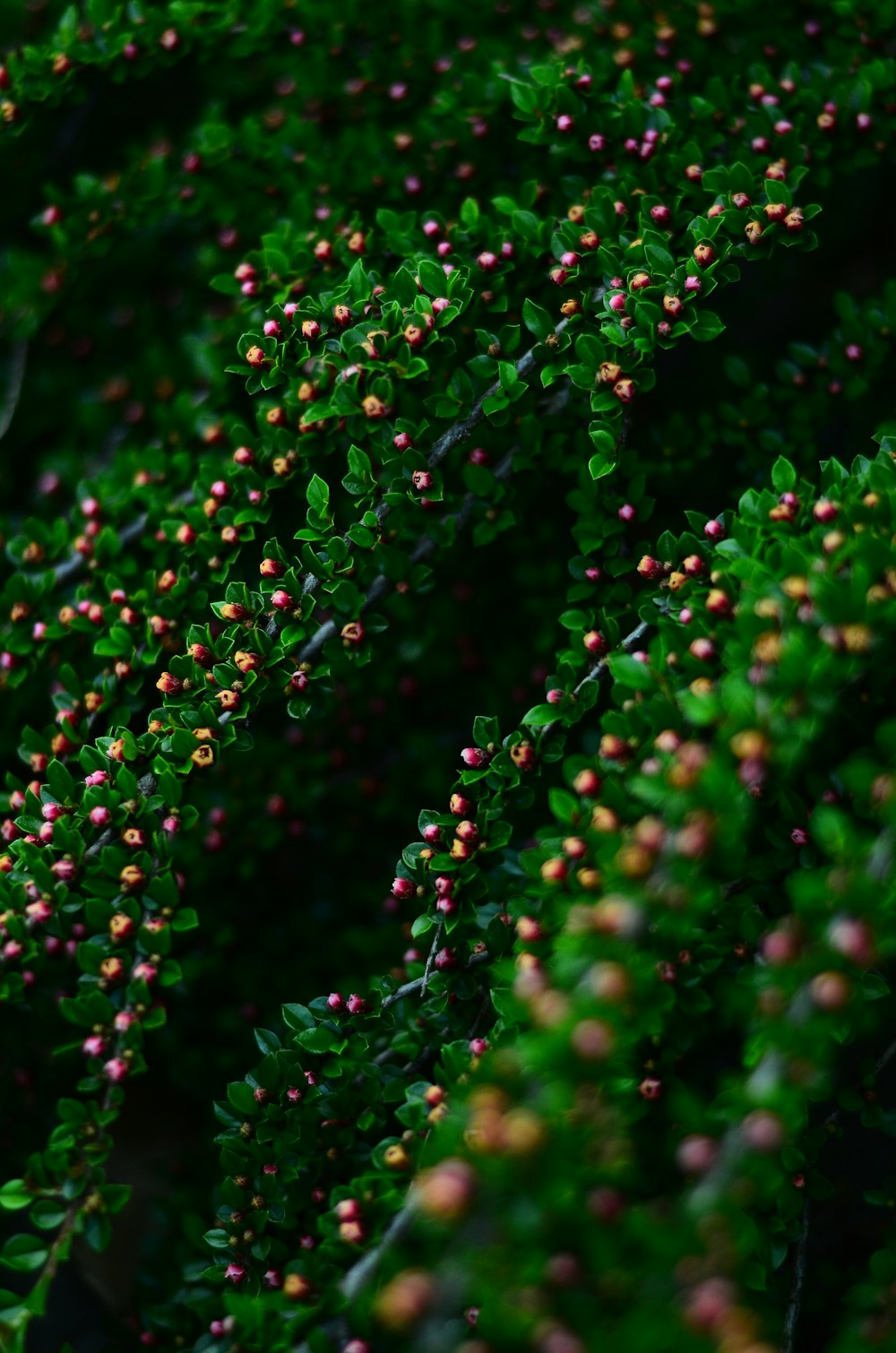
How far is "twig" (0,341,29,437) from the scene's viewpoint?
6.37 ft

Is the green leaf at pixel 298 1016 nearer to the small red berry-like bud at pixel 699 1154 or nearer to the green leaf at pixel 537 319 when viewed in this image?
the small red berry-like bud at pixel 699 1154

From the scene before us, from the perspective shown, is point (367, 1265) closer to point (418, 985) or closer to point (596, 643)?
point (418, 985)

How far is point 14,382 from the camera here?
1987 millimetres

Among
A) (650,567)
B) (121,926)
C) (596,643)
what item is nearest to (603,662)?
(596,643)

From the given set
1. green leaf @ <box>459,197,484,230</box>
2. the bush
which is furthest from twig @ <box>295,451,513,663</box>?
green leaf @ <box>459,197,484,230</box>

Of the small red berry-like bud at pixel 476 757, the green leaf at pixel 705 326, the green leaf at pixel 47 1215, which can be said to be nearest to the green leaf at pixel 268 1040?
the green leaf at pixel 47 1215

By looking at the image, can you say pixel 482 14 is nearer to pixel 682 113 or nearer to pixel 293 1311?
pixel 682 113

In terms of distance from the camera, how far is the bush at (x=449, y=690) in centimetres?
85

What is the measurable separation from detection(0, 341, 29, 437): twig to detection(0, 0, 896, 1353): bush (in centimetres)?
2

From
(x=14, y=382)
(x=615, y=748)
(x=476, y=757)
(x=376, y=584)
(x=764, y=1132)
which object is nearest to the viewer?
(x=764, y=1132)

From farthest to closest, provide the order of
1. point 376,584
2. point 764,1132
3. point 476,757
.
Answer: point 376,584 → point 476,757 → point 764,1132

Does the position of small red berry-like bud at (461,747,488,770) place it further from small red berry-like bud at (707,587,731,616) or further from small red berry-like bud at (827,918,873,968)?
small red berry-like bud at (827,918,873,968)

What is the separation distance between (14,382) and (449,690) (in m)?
1.04

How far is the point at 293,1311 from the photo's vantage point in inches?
39.9
